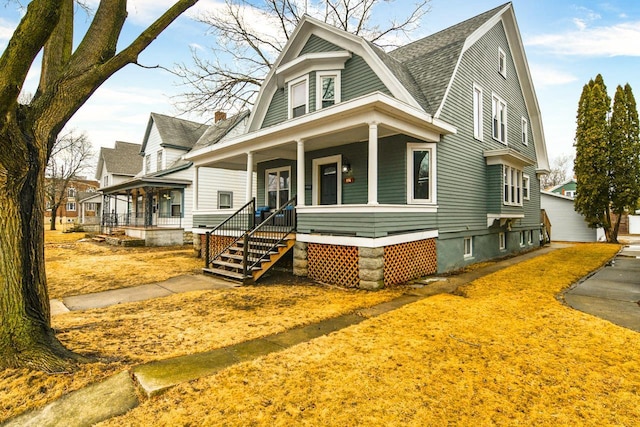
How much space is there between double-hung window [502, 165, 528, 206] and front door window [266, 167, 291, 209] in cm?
822

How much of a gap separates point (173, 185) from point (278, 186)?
30.8 feet

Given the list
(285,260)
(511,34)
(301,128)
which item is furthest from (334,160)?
(511,34)

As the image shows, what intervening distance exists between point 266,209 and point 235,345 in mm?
7870

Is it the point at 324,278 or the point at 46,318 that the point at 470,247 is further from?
the point at 46,318

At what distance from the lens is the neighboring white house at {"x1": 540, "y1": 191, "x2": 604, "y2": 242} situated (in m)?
20.1

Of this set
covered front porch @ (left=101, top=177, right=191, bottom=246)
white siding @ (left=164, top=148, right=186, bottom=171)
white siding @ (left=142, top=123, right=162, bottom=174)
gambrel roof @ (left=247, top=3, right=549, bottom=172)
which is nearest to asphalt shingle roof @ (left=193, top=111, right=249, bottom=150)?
white siding @ (left=164, top=148, right=186, bottom=171)

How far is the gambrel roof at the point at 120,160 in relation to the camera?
29.7 metres

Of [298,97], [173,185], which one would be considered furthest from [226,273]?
[173,185]

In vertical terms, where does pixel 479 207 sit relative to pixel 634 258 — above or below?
above

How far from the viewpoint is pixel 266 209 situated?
38.2 ft

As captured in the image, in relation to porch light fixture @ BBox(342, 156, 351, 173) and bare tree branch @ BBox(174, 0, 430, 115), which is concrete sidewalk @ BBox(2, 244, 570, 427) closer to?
porch light fixture @ BBox(342, 156, 351, 173)

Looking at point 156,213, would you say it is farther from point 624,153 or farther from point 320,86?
point 624,153

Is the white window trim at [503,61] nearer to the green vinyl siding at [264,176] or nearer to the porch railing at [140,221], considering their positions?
the green vinyl siding at [264,176]

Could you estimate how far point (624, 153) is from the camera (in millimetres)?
17141
